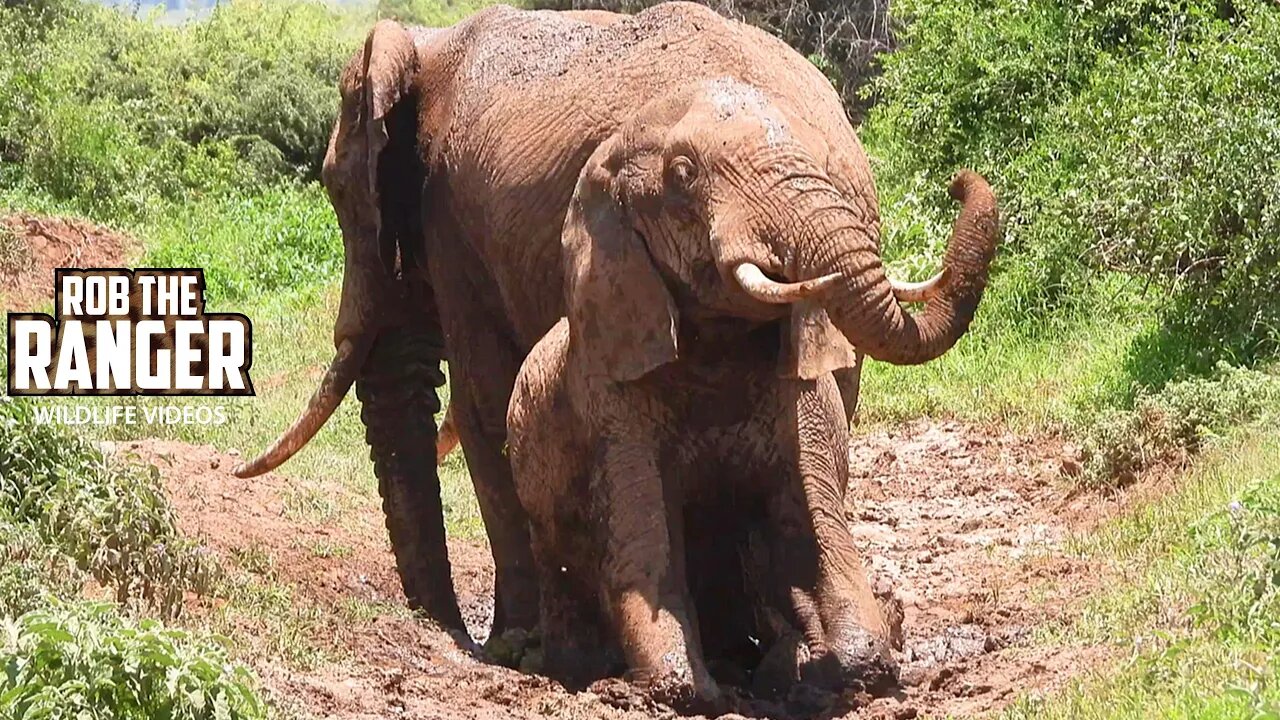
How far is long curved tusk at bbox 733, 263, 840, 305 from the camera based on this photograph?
5887 mm

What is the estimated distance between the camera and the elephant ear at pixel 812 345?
6348 millimetres

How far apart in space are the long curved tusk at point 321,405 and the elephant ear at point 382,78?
3.17ft

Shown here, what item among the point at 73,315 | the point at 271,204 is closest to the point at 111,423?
the point at 73,315

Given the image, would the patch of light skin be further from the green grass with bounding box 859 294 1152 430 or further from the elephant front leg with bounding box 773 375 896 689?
the green grass with bounding box 859 294 1152 430

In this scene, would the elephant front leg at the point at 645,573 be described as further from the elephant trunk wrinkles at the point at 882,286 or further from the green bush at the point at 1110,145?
the green bush at the point at 1110,145

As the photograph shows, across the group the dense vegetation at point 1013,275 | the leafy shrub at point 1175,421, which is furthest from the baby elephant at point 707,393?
the leafy shrub at point 1175,421

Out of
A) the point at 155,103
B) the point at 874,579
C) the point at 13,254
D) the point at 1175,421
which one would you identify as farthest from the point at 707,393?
the point at 155,103

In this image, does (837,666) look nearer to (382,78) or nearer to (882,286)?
(882,286)

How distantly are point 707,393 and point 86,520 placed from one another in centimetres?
204

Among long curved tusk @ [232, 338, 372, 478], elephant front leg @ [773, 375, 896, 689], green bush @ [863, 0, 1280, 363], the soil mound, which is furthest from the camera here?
the soil mound

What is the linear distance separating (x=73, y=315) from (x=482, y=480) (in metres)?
6.60

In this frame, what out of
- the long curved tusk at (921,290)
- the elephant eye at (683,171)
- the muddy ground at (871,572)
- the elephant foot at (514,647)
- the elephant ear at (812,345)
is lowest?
the elephant foot at (514,647)

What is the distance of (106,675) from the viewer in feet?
16.8

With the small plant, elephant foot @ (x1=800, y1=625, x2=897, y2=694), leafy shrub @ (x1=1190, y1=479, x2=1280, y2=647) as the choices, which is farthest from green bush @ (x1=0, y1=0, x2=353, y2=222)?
leafy shrub @ (x1=1190, y1=479, x2=1280, y2=647)
